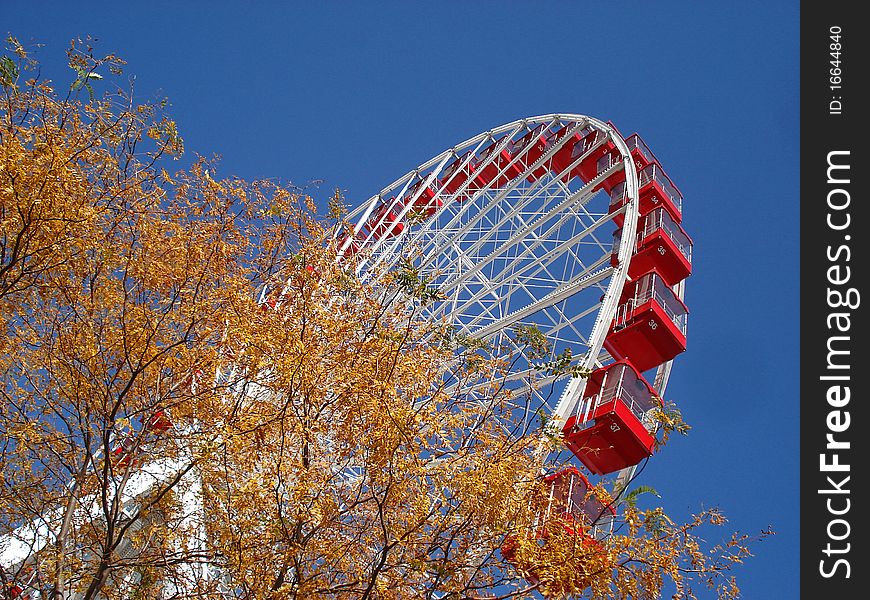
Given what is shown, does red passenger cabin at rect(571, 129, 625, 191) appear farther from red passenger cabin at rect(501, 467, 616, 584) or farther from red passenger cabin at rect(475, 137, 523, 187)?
red passenger cabin at rect(501, 467, 616, 584)

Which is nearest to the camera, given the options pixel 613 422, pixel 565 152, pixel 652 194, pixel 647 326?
pixel 613 422

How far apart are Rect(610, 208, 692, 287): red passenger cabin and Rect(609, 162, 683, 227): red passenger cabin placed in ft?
0.92

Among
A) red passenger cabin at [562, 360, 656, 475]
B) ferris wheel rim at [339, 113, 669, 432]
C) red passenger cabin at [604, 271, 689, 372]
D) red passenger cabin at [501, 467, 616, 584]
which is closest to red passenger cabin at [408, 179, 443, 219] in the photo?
ferris wheel rim at [339, 113, 669, 432]

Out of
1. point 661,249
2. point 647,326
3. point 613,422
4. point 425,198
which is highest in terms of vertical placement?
point 425,198

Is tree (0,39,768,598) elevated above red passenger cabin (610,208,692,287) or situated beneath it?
situated beneath

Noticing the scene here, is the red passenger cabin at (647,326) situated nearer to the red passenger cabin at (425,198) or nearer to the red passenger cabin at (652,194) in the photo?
the red passenger cabin at (652,194)

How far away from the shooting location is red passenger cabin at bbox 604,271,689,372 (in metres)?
12.5

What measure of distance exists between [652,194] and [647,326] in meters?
3.63

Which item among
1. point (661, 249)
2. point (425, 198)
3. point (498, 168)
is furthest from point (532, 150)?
point (661, 249)

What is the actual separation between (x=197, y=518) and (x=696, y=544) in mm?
3243

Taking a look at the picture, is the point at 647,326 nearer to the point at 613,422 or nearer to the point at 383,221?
the point at 613,422

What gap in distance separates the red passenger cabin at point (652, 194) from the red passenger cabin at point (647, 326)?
2066mm

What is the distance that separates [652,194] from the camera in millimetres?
15289

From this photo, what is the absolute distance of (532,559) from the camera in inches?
196
